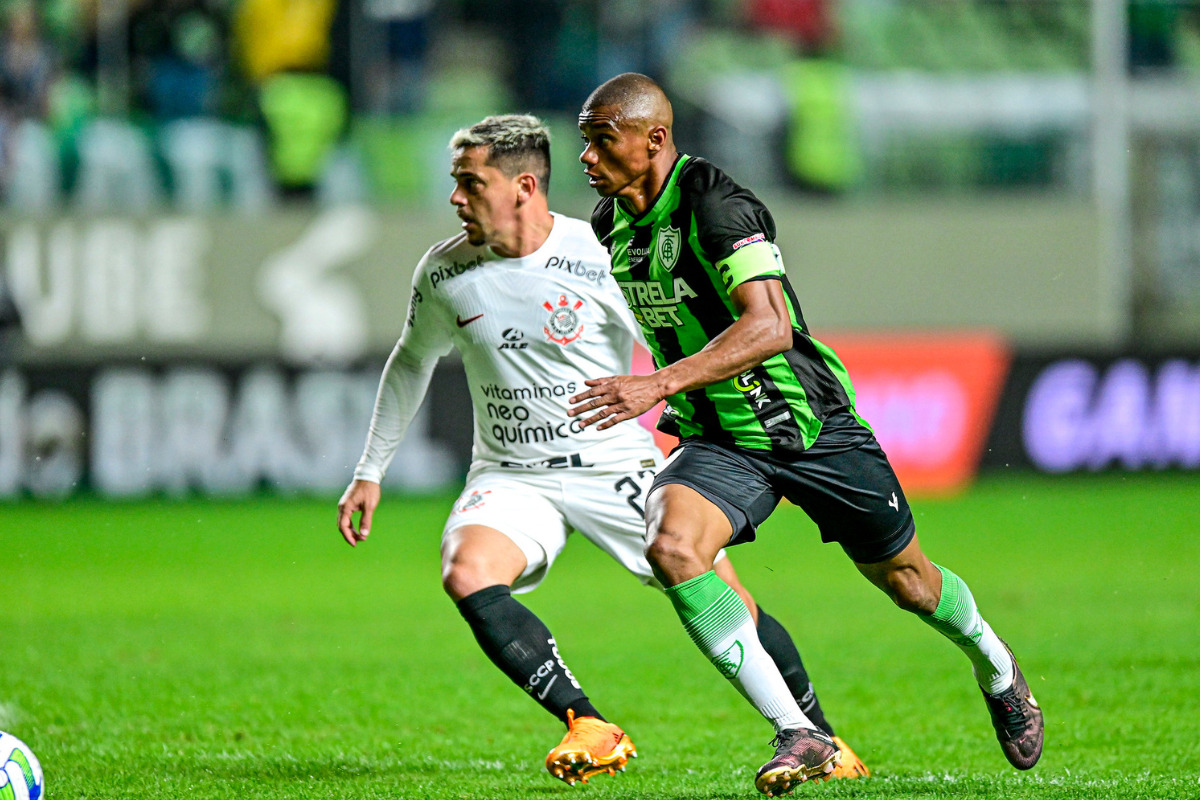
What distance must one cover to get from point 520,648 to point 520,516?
523 millimetres

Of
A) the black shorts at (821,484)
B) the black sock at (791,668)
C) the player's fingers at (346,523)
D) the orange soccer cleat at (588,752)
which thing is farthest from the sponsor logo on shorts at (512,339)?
the orange soccer cleat at (588,752)

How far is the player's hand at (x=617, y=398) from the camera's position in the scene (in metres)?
4.50

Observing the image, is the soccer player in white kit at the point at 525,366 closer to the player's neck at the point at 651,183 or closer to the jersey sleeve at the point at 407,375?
the jersey sleeve at the point at 407,375

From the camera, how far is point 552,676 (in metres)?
5.21

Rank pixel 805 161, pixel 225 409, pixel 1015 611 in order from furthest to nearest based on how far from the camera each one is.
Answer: pixel 805 161, pixel 225 409, pixel 1015 611

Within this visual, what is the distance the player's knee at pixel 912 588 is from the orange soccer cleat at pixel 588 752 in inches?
39.0

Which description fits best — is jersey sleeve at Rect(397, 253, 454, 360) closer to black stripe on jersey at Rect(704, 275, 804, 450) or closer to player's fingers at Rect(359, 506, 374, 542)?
player's fingers at Rect(359, 506, 374, 542)

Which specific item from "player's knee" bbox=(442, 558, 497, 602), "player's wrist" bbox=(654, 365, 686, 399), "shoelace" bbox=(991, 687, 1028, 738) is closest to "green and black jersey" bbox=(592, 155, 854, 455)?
"player's wrist" bbox=(654, 365, 686, 399)

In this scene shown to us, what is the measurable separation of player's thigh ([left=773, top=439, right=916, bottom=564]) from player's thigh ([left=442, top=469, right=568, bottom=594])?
951mm

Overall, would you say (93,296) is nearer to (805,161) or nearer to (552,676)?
(805,161)

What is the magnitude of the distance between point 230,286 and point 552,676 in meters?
13.2

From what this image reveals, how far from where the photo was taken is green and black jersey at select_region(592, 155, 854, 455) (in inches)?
188

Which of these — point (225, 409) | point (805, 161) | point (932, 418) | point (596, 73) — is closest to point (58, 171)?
point (225, 409)

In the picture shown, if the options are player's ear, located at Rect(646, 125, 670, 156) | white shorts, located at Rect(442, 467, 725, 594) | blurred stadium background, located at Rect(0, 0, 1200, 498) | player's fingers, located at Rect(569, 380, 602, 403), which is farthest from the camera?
blurred stadium background, located at Rect(0, 0, 1200, 498)
